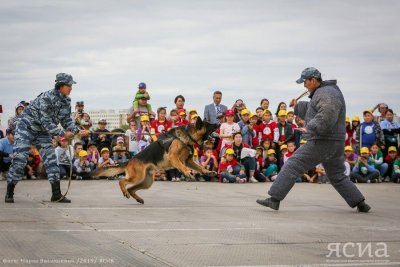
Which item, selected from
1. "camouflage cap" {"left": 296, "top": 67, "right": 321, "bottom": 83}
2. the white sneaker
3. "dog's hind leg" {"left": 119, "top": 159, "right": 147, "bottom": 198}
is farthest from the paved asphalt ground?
the white sneaker

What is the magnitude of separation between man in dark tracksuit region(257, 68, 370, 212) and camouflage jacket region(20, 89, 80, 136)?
12.5 feet

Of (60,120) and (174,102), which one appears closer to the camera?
(60,120)

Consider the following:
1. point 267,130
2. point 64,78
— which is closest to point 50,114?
point 64,78

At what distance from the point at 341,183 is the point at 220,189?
600cm

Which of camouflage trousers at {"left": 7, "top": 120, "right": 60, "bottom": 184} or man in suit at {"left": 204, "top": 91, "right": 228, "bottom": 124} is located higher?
man in suit at {"left": 204, "top": 91, "right": 228, "bottom": 124}

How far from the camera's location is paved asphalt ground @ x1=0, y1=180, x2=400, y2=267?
6.66 m

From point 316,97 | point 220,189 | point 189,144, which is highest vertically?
point 316,97

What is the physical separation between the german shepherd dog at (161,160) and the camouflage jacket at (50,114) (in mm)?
1067

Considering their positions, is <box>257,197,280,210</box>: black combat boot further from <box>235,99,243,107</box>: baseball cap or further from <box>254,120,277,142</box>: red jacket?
<box>235,99,243,107</box>: baseball cap

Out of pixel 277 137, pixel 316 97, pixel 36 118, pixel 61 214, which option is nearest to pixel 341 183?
pixel 316 97

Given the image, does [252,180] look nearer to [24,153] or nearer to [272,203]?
[24,153]

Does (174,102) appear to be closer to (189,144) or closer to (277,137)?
(277,137)

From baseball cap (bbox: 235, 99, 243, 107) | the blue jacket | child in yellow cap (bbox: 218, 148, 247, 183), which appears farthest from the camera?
baseball cap (bbox: 235, 99, 243, 107)

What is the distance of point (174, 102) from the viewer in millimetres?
22094
